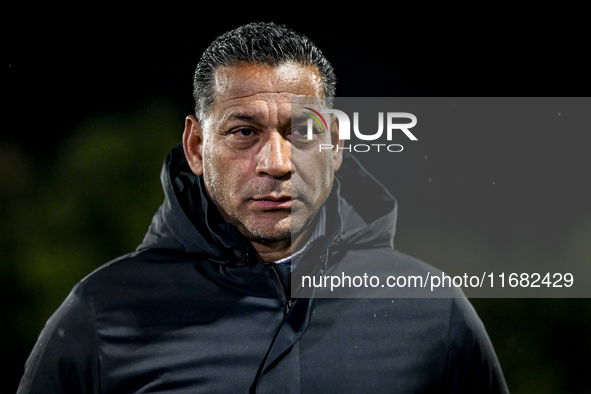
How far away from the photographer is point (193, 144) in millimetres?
1571

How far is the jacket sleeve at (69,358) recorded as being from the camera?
142cm

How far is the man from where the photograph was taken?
1.40 metres

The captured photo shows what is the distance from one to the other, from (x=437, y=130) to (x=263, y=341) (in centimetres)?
161

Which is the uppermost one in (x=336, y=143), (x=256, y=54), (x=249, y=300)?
(x=256, y=54)

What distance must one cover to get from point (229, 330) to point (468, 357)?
0.57m

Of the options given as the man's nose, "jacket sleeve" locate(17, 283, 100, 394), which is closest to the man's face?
the man's nose

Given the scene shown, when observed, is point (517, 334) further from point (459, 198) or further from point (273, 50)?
point (273, 50)

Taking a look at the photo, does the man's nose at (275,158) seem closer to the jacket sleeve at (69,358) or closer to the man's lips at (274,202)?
the man's lips at (274,202)

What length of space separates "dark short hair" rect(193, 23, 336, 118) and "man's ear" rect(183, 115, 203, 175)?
0.03 meters

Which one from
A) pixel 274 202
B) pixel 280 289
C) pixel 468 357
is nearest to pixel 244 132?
pixel 274 202

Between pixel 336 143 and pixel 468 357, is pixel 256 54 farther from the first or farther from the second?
pixel 468 357

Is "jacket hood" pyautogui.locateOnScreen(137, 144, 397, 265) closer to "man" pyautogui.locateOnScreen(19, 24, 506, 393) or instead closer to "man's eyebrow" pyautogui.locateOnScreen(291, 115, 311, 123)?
"man" pyautogui.locateOnScreen(19, 24, 506, 393)

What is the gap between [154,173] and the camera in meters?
3.18

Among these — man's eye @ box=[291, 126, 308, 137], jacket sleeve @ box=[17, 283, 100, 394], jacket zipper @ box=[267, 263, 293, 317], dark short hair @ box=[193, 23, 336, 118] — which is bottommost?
jacket sleeve @ box=[17, 283, 100, 394]
